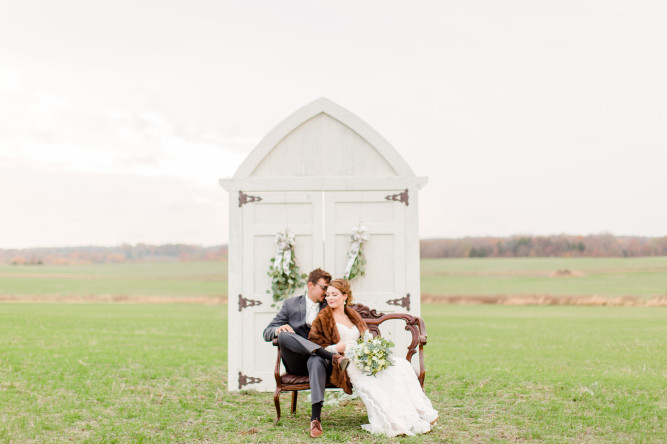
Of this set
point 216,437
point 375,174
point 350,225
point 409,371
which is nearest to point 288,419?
point 216,437

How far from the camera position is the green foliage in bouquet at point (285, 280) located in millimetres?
7141

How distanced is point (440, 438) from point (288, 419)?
157 centimetres

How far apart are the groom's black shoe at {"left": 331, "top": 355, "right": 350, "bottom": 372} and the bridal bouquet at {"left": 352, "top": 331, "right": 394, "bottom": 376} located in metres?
0.08

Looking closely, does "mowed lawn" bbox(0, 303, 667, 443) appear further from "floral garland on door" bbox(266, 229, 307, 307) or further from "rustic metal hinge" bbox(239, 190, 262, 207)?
"rustic metal hinge" bbox(239, 190, 262, 207)

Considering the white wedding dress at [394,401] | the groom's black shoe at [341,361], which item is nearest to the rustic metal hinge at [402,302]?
the white wedding dress at [394,401]

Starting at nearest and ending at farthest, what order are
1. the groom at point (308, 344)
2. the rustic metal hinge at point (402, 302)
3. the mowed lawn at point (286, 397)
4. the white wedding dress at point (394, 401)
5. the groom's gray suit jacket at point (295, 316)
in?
the white wedding dress at point (394, 401) → the groom at point (308, 344) → the mowed lawn at point (286, 397) → the groom's gray suit jacket at point (295, 316) → the rustic metal hinge at point (402, 302)

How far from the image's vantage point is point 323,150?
7449 mm

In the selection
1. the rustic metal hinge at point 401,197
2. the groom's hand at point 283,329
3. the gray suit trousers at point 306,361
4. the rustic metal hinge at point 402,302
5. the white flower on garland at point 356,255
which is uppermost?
the rustic metal hinge at point 401,197

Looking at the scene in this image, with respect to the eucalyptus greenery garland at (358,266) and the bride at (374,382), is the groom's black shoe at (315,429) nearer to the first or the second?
the bride at (374,382)

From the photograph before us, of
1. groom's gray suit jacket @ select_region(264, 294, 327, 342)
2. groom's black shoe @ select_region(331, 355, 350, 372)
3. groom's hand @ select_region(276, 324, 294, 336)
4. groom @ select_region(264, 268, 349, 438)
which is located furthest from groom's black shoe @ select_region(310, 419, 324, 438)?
groom's gray suit jacket @ select_region(264, 294, 327, 342)

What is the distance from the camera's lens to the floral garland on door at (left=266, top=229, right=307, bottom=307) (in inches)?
281

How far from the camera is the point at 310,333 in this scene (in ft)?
18.6

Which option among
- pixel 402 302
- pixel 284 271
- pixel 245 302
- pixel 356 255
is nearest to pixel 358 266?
pixel 356 255

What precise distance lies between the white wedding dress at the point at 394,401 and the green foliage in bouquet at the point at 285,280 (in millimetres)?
1969
